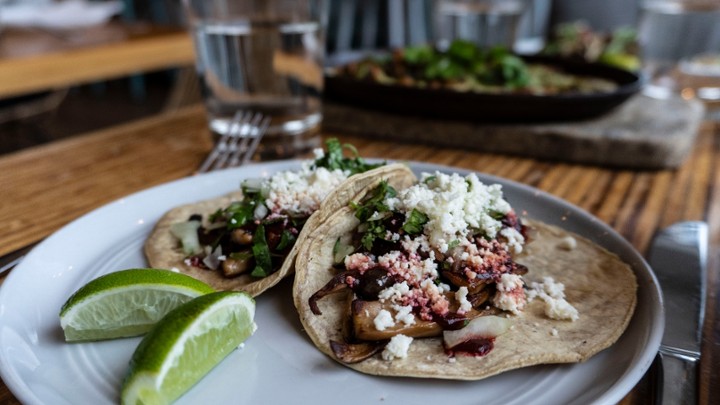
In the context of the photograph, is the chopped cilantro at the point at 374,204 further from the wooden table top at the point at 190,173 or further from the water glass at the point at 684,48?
the water glass at the point at 684,48

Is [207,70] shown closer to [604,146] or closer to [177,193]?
[177,193]

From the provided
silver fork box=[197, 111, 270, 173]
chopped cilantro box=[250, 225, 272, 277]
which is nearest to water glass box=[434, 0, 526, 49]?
silver fork box=[197, 111, 270, 173]

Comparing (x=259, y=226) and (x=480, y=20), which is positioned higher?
(x=480, y=20)

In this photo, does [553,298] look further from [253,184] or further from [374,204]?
[253,184]

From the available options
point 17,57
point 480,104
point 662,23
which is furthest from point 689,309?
point 17,57

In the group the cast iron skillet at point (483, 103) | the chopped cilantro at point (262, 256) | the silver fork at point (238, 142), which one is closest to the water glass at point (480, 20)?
the cast iron skillet at point (483, 103)

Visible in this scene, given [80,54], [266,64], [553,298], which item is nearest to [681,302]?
[553,298]

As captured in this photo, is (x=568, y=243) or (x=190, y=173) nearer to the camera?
(x=568, y=243)
